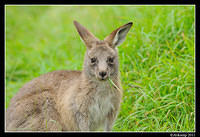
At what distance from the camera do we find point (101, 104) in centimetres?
482

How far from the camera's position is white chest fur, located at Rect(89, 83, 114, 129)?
4.80 metres

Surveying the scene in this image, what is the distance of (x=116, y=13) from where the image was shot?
799 cm

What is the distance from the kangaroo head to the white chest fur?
0.22 metres

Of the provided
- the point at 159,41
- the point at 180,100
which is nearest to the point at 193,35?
the point at 159,41

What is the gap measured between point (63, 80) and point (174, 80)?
6.05 ft

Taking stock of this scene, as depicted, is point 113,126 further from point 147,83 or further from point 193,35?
point 193,35

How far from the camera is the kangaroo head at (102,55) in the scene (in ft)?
15.2

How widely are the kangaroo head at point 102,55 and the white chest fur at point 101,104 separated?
0.72 ft

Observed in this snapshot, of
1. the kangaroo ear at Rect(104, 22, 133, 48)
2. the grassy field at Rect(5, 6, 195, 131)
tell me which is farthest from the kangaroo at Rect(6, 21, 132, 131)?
the grassy field at Rect(5, 6, 195, 131)

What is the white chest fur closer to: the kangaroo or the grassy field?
the kangaroo

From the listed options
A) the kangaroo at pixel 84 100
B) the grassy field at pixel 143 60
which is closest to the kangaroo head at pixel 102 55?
the kangaroo at pixel 84 100

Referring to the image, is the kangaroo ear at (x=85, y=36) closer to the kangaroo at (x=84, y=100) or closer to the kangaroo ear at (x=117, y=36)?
the kangaroo at (x=84, y=100)

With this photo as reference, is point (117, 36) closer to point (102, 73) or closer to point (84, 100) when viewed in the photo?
point (102, 73)

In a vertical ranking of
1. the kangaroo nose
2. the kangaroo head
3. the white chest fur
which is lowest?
the white chest fur
